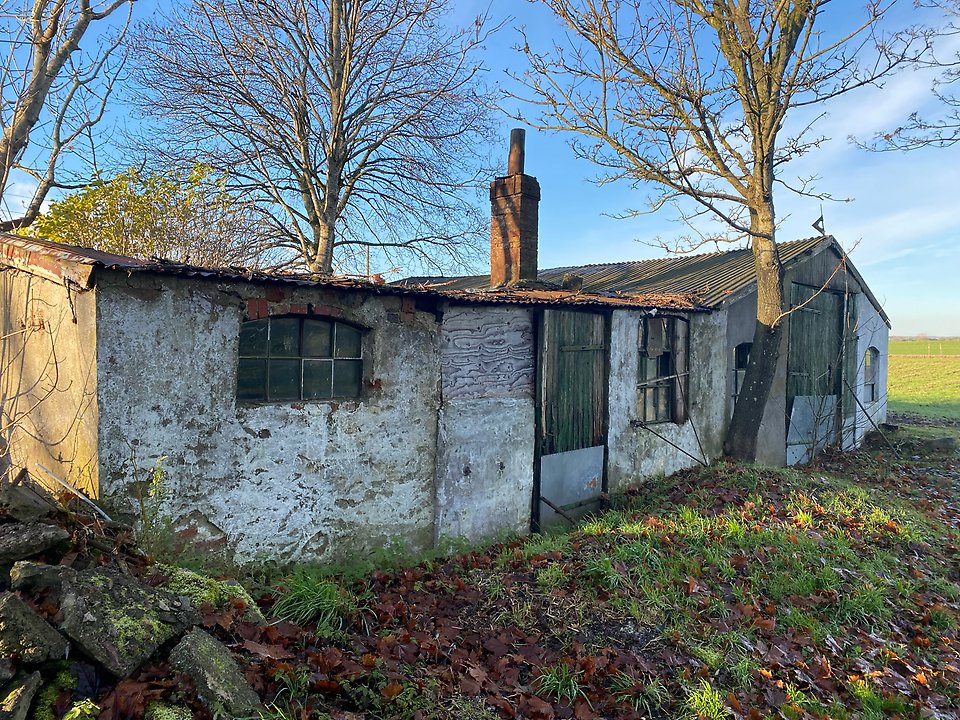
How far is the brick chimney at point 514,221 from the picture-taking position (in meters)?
10.5

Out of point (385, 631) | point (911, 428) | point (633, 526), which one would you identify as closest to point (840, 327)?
point (911, 428)

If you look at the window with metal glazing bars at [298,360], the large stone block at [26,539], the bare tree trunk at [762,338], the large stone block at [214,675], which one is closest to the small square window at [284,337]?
the window with metal glazing bars at [298,360]

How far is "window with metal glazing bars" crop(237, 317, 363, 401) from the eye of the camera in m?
5.61

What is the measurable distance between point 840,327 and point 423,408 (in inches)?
484

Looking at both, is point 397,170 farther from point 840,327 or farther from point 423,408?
point 840,327

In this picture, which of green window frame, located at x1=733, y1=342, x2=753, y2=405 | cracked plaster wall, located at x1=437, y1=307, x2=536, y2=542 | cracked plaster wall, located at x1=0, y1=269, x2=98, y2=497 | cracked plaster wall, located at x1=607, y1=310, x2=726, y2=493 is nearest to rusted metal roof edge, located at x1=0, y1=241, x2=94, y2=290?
cracked plaster wall, located at x1=0, y1=269, x2=98, y2=497

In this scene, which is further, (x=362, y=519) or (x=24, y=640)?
(x=362, y=519)

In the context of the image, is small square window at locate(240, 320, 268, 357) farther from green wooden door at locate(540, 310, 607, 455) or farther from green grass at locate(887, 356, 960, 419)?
green grass at locate(887, 356, 960, 419)

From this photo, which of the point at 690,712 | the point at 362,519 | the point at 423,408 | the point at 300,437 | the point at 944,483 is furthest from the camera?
the point at 944,483

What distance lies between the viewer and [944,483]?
10648mm

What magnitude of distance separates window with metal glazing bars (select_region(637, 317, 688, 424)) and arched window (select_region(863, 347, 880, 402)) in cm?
863

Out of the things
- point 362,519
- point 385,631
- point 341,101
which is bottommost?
point 385,631

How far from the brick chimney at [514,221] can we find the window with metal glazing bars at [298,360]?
4.89 m

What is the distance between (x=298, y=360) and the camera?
589 centimetres
